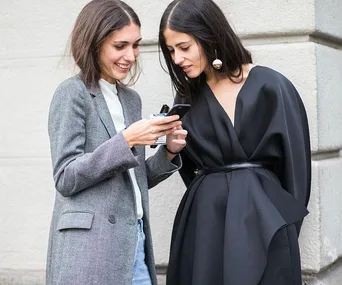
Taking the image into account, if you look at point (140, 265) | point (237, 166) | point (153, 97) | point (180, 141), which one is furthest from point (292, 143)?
point (153, 97)

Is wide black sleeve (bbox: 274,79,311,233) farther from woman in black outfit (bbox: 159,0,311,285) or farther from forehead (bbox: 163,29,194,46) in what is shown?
forehead (bbox: 163,29,194,46)

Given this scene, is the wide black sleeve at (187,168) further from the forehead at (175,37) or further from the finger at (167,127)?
the finger at (167,127)

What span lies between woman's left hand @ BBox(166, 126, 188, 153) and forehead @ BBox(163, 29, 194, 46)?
0.39 meters

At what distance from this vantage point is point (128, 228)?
9.72 ft

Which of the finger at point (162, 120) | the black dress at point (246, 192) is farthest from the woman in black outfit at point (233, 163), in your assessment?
the finger at point (162, 120)

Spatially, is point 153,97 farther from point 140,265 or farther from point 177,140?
point 140,265

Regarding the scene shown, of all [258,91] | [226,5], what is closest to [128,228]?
[258,91]

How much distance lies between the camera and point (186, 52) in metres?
3.21

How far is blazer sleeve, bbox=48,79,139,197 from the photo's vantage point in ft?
9.23

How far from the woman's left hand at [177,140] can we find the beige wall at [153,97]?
1040mm

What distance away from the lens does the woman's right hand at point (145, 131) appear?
9.30ft

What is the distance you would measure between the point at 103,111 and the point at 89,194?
341 mm

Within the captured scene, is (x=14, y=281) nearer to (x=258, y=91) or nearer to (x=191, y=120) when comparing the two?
(x=191, y=120)

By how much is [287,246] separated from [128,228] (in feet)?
2.23
